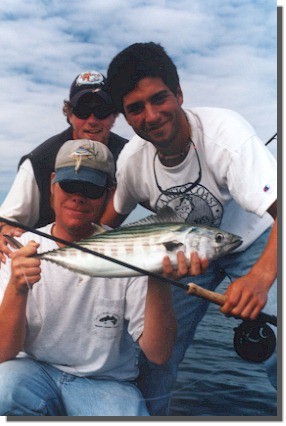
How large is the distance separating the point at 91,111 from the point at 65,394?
3.11ft

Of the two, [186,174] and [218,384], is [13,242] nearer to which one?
[186,174]

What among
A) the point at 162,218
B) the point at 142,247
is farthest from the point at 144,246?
the point at 162,218

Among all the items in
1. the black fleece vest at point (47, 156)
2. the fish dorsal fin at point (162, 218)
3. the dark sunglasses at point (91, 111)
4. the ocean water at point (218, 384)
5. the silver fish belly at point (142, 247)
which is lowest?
the ocean water at point (218, 384)

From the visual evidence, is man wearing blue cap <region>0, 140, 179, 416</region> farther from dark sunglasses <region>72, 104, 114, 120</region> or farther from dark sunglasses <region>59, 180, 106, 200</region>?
dark sunglasses <region>72, 104, 114, 120</region>

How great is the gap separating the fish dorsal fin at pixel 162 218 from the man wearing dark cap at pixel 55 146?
0.24 m

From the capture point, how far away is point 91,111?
5.80ft

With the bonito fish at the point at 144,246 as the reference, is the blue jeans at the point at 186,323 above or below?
below

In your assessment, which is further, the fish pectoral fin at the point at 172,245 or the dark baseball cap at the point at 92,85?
the dark baseball cap at the point at 92,85

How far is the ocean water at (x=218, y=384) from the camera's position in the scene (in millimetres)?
1766

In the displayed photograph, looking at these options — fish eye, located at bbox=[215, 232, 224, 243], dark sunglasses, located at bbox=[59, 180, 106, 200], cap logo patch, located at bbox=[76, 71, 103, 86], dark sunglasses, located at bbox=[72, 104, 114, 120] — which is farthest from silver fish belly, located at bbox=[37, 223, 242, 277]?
cap logo patch, located at bbox=[76, 71, 103, 86]

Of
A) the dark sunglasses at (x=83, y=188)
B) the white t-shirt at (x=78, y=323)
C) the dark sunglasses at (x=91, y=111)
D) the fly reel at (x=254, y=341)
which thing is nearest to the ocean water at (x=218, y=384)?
the fly reel at (x=254, y=341)

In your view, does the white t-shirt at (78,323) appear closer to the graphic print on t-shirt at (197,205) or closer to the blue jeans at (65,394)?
the blue jeans at (65,394)

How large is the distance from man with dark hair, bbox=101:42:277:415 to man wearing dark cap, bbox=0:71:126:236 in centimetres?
6

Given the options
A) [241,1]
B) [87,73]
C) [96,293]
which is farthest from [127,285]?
[241,1]
